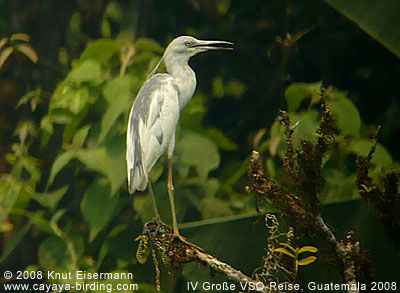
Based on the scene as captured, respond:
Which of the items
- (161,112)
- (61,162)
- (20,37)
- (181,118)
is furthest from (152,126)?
(20,37)

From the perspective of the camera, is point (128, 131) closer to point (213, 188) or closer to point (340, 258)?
point (213, 188)

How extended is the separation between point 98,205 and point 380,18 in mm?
598

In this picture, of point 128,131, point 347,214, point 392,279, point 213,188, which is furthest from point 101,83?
point 392,279

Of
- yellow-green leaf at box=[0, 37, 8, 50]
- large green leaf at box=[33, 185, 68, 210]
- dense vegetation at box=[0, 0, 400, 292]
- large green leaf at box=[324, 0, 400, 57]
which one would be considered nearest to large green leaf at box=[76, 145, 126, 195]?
dense vegetation at box=[0, 0, 400, 292]

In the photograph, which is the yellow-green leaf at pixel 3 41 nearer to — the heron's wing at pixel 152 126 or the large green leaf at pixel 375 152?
the heron's wing at pixel 152 126

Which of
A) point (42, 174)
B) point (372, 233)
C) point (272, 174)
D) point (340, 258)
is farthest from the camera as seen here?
point (42, 174)

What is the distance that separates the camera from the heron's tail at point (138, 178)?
85 centimetres

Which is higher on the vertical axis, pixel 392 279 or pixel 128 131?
pixel 128 131

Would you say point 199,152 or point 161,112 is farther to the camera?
point 199,152

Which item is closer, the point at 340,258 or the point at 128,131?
the point at 340,258

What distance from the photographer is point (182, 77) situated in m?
0.85

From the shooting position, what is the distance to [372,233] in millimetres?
854

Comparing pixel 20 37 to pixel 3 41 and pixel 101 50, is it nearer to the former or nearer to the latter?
pixel 3 41

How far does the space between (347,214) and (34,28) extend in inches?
30.0
